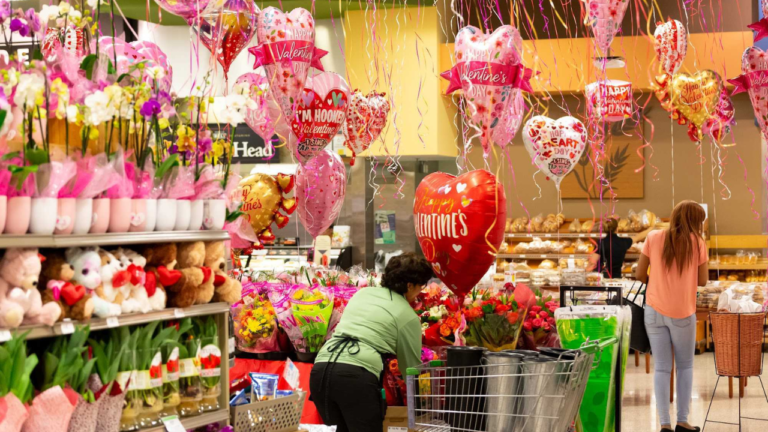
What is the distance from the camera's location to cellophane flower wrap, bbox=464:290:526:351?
4.00 m

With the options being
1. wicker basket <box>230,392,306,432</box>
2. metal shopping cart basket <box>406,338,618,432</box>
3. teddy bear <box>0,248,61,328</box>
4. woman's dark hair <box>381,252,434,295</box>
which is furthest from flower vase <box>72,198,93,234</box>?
woman's dark hair <box>381,252,434,295</box>

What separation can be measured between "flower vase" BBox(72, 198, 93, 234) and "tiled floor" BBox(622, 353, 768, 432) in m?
4.36

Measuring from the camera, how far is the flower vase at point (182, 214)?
2.61 m

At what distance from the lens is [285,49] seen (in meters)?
4.62

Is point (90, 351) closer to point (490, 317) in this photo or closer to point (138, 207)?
point (138, 207)

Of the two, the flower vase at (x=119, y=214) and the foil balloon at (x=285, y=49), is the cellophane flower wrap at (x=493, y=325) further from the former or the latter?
the flower vase at (x=119, y=214)

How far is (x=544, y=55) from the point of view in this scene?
9.98 meters

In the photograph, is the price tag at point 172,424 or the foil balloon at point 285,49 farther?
the foil balloon at point 285,49

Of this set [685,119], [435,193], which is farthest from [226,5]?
[685,119]

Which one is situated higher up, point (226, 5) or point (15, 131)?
point (226, 5)

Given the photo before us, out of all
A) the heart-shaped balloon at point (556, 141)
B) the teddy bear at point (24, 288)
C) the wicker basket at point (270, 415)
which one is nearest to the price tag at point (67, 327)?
the teddy bear at point (24, 288)

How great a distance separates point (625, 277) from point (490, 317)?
562 centimetres

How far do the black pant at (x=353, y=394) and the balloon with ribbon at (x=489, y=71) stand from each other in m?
1.39

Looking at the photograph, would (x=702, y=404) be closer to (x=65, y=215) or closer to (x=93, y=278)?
(x=93, y=278)
